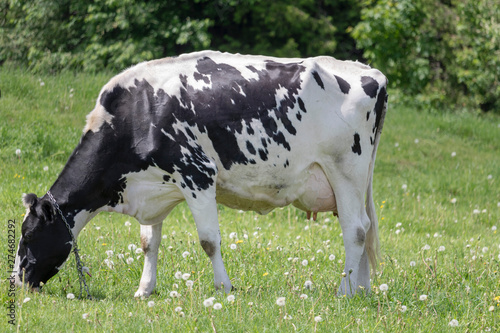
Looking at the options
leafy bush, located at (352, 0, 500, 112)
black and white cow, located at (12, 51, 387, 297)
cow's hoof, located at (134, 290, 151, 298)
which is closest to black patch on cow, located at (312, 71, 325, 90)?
black and white cow, located at (12, 51, 387, 297)

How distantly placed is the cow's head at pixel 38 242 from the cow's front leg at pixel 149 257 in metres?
0.79

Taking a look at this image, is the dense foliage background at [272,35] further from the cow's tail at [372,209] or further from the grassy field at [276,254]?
the cow's tail at [372,209]

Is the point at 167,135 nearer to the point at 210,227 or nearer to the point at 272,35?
the point at 210,227

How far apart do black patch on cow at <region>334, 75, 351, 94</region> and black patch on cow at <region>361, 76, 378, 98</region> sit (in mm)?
140

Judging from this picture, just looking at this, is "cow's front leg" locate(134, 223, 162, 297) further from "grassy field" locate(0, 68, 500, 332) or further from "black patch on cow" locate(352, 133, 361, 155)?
"black patch on cow" locate(352, 133, 361, 155)

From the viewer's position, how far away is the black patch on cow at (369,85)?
6.50m

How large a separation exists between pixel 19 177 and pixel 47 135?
145 centimetres

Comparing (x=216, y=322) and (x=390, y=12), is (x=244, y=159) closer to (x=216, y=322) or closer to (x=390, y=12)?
(x=216, y=322)

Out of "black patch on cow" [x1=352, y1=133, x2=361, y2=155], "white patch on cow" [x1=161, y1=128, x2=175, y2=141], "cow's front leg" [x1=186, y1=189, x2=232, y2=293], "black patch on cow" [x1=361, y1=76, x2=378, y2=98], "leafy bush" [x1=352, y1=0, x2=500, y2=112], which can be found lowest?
"leafy bush" [x1=352, y1=0, x2=500, y2=112]

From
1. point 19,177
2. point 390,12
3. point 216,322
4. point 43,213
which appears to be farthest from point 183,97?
point 390,12

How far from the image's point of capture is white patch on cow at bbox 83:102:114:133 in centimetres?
595

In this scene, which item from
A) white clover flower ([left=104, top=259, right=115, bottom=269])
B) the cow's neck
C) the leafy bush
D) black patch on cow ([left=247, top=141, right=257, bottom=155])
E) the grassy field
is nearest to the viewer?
the grassy field

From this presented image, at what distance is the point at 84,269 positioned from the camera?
6.16m

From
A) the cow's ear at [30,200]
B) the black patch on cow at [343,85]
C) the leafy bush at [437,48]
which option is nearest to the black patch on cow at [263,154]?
the black patch on cow at [343,85]
